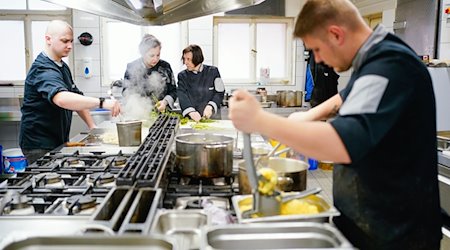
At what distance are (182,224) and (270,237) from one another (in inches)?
13.9

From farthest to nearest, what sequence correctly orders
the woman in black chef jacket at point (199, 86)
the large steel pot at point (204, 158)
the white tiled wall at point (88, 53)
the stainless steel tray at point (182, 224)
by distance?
the white tiled wall at point (88, 53) < the woman in black chef jacket at point (199, 86) < the large steel pot at point (204, 158) < the stainless steel tray at point (182, 224)

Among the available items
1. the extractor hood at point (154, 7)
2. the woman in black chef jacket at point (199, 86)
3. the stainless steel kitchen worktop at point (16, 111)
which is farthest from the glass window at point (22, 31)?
the extractor hood at point (154, 7)

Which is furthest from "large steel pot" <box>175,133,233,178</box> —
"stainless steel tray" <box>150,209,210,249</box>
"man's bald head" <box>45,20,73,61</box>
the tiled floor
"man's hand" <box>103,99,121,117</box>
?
the tiled floor

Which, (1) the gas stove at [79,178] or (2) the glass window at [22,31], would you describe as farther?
(2) the glass window at [22,31]

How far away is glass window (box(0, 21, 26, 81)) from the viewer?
6.18 meters

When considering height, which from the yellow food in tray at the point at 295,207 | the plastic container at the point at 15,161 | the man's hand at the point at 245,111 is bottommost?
the plastic container at the point at 15,161

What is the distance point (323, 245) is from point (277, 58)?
19.2ft

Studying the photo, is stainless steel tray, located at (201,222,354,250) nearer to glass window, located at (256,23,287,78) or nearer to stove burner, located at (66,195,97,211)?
stove burner, located at (66,195,97,211)

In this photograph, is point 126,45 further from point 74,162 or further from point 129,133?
point 74,162

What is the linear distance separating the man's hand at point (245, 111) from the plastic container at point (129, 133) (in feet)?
5.47

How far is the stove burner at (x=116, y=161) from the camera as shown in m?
2.32

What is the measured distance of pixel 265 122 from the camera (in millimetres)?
1188

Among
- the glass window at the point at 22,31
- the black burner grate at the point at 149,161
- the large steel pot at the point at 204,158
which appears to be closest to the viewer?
the black burner grate at the point at 149,161

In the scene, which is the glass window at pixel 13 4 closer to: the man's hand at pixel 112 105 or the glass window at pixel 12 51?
the glass window at pixel 12 51
